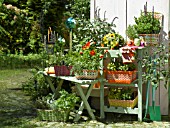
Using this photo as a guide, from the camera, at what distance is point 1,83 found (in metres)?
8.09

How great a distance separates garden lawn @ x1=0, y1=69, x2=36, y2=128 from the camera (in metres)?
4.84

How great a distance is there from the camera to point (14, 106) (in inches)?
230

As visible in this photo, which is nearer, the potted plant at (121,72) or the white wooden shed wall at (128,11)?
the potted plant at (121,72)

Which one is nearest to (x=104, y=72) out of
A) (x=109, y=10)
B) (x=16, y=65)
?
(x=109, y=10)

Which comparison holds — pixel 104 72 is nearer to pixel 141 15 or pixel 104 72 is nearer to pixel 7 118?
pixel 141 15

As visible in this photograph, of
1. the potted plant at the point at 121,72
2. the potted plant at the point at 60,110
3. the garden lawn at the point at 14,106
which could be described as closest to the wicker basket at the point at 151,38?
the potted plant at the point at 121,72

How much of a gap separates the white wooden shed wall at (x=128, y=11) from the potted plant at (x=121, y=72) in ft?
2.09

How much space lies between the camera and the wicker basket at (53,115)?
15.8 ft

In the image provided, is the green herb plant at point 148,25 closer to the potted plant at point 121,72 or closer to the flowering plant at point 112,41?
the flowering plant at point 112,41

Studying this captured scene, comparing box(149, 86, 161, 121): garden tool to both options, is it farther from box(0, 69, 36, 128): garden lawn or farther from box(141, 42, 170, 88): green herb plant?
box(0, 69, 36, 128): garden lawn

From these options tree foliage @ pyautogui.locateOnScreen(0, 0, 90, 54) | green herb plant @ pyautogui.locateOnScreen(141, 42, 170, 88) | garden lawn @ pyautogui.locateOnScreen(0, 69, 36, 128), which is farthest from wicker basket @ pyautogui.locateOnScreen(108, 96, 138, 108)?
tree foliage @ pyautogui.locateOnScreen(0, 0, 90, 54)

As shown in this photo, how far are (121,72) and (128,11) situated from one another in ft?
3.56

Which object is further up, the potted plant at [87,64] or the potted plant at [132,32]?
the potted plant at [132,32]

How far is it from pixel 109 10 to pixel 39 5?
721 centimetres
